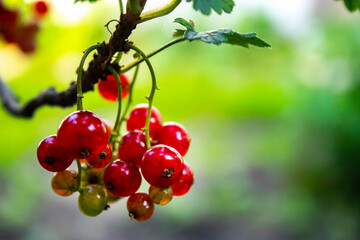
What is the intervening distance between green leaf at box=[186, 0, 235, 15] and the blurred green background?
1.14 m

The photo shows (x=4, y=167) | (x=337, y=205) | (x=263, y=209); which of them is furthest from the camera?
(x=4, y=167)

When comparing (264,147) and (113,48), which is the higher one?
(113,48)

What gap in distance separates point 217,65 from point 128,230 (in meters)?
2.88

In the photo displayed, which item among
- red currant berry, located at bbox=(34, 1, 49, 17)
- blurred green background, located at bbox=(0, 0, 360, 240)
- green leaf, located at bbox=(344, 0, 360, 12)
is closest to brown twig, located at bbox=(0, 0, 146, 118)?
green leaf, located at bbox=(344, 0, 360, 12)

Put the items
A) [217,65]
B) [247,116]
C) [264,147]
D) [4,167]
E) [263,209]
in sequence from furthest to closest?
[217,65], [247,116], [264,147], [4,167], [263,209]

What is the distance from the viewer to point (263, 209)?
3.48 metres

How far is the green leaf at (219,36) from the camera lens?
1.89ft

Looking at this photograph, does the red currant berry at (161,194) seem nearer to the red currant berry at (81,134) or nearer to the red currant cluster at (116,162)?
the red currant cluster at (116,162)

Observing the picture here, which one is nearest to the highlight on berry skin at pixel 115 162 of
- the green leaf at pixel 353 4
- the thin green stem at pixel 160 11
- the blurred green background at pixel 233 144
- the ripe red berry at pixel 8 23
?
the thin green stem at pixel 160 11

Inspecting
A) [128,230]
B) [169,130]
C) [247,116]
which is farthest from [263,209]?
[169,130]

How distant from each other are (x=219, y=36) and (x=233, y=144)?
3852 mm

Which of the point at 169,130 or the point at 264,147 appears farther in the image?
the point at 264,147

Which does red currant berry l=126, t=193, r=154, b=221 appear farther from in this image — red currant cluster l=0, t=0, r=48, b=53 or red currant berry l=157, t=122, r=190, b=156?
red currant cluster l=0, t=0, r=48, b=53

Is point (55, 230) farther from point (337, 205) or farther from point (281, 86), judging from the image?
point (281, 86)
